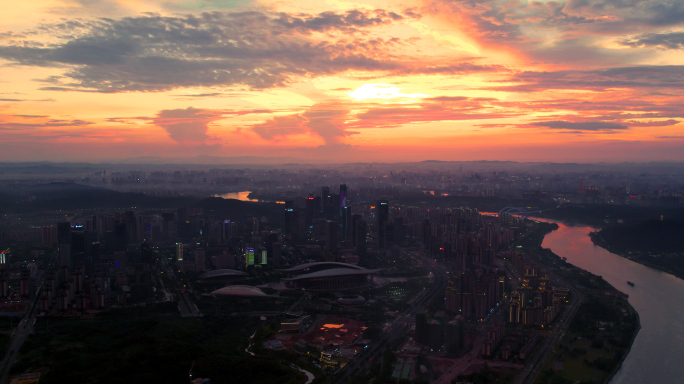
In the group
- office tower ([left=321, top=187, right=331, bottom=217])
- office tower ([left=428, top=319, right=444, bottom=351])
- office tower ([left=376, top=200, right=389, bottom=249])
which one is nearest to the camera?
office tower ([left=428, top=319, right=444, bottom=351])

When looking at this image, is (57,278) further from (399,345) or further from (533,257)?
(533,257)

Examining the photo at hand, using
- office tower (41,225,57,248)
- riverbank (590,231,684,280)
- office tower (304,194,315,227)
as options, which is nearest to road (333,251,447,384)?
riverbank (590,231,684,280)

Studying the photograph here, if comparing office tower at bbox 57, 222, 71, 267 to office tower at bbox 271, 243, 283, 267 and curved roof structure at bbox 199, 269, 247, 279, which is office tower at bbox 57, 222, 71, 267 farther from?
office tower at bbox 271, 243, 283, 267

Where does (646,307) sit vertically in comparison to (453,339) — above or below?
below

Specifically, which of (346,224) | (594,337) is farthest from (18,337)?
(346,224)

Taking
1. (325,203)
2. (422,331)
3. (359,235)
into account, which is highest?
(325,203)

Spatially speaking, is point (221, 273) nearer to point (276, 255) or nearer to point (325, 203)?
point (276, 255)
